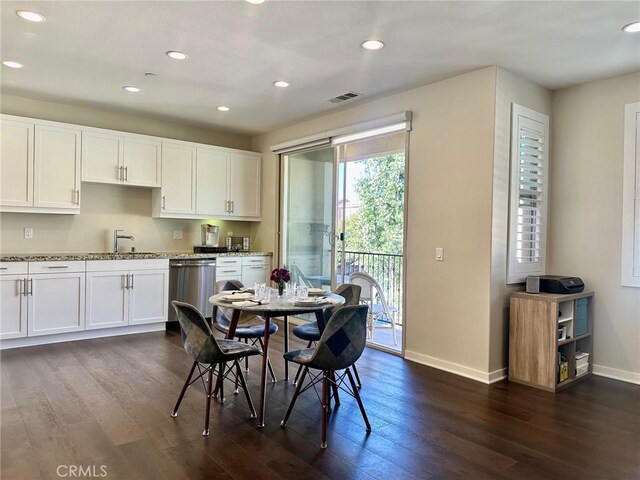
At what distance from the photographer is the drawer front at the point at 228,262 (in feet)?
19.0

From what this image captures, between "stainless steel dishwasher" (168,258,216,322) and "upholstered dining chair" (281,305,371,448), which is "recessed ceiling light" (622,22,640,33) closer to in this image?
"upholstered dining chair" (281,305,371,448)

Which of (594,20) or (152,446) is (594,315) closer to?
(594,20)

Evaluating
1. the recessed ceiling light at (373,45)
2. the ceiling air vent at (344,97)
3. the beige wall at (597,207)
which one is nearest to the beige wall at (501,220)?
the beige wall at (597,207)

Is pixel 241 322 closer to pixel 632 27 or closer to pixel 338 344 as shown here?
pixel 338 344

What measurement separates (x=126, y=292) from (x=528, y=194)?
4397mm

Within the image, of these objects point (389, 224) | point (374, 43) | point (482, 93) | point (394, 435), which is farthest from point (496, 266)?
point (389, 224)

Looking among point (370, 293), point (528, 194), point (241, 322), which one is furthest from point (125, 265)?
point (528, 194)

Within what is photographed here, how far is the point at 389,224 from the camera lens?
642 cm

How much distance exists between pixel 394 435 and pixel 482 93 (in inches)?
112

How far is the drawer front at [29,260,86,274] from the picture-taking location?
14.6 feet

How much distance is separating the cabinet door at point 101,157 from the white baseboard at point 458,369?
154 inches

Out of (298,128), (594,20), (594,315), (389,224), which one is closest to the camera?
(594,20)

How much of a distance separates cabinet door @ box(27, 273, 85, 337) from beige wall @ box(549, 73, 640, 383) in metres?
4.92

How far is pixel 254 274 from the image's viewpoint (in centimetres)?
617
